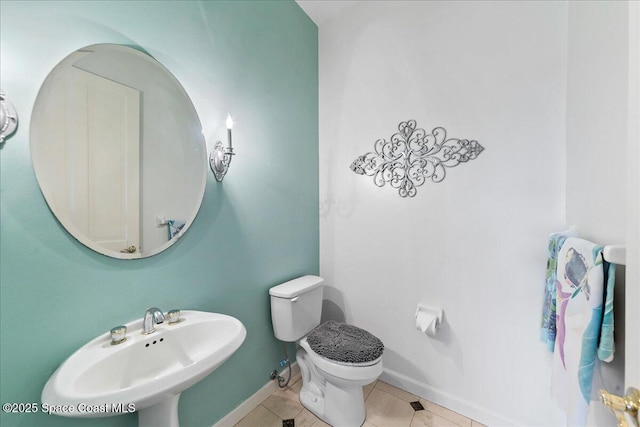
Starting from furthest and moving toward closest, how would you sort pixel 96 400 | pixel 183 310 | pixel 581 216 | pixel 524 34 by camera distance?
pixel 524 34 < pixel 183 310 < pixel 581 216 < pixel 96 400

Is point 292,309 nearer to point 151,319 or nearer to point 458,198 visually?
point 151,319

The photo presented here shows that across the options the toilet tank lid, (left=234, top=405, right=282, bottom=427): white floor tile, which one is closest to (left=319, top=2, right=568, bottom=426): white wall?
the toilet tank lid

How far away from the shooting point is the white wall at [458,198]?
130 cm

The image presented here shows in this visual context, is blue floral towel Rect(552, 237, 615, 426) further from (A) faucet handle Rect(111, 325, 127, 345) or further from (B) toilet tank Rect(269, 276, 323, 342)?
(A) faucet handle Rect(111, 325, 127, 345)

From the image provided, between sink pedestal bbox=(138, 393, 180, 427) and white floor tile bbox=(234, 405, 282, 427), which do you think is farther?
white floor tile bbox=(234, 405, 282, 427)

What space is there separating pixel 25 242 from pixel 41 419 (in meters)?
0.59

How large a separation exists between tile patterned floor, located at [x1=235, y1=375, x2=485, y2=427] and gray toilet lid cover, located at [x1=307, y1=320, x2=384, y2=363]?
1.47 feet

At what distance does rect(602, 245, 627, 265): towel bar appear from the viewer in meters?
0.67

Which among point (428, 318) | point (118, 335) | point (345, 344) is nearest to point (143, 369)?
point (118, 335)

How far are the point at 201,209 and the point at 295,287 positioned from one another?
2.49 ft

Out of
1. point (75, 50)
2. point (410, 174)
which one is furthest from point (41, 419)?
point (410, 174)

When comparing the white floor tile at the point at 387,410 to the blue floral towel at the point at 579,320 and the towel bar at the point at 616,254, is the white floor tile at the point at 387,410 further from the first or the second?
the towel bar at the point at 616,254

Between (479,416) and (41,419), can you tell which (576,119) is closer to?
(479,416)

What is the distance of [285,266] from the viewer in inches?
70.2
